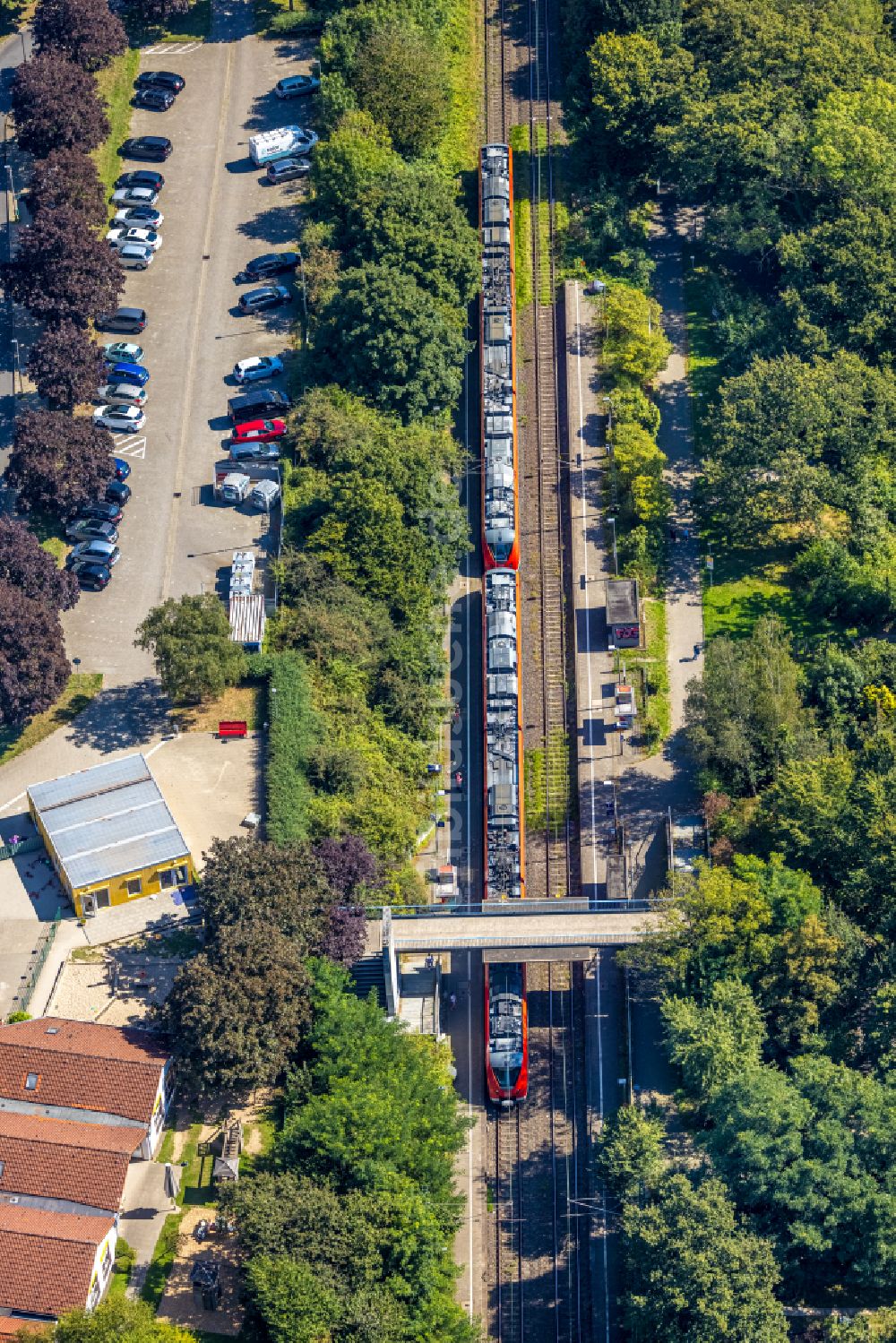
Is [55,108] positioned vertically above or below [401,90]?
below

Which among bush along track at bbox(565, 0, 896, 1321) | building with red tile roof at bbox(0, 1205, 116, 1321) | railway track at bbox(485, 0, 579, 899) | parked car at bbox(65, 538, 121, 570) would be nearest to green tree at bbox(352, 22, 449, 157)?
railway track at bbox(485, 0, 579, 899)

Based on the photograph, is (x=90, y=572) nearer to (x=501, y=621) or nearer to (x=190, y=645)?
(x=190, y=645)

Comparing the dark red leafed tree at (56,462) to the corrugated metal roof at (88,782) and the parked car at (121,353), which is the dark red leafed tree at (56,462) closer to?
the parked car at (121,353)

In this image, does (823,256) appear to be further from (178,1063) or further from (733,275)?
(178,1063)

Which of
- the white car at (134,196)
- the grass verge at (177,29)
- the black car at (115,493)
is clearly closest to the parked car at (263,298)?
the white car at (134,196)

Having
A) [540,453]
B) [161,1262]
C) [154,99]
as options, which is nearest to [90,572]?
[540,453]

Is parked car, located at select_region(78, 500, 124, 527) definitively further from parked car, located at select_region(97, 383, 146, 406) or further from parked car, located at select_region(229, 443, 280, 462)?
parked car, located at select_region(97, 383, 146, 406)

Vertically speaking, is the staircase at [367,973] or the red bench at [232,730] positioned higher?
the red bench at [232,730]
